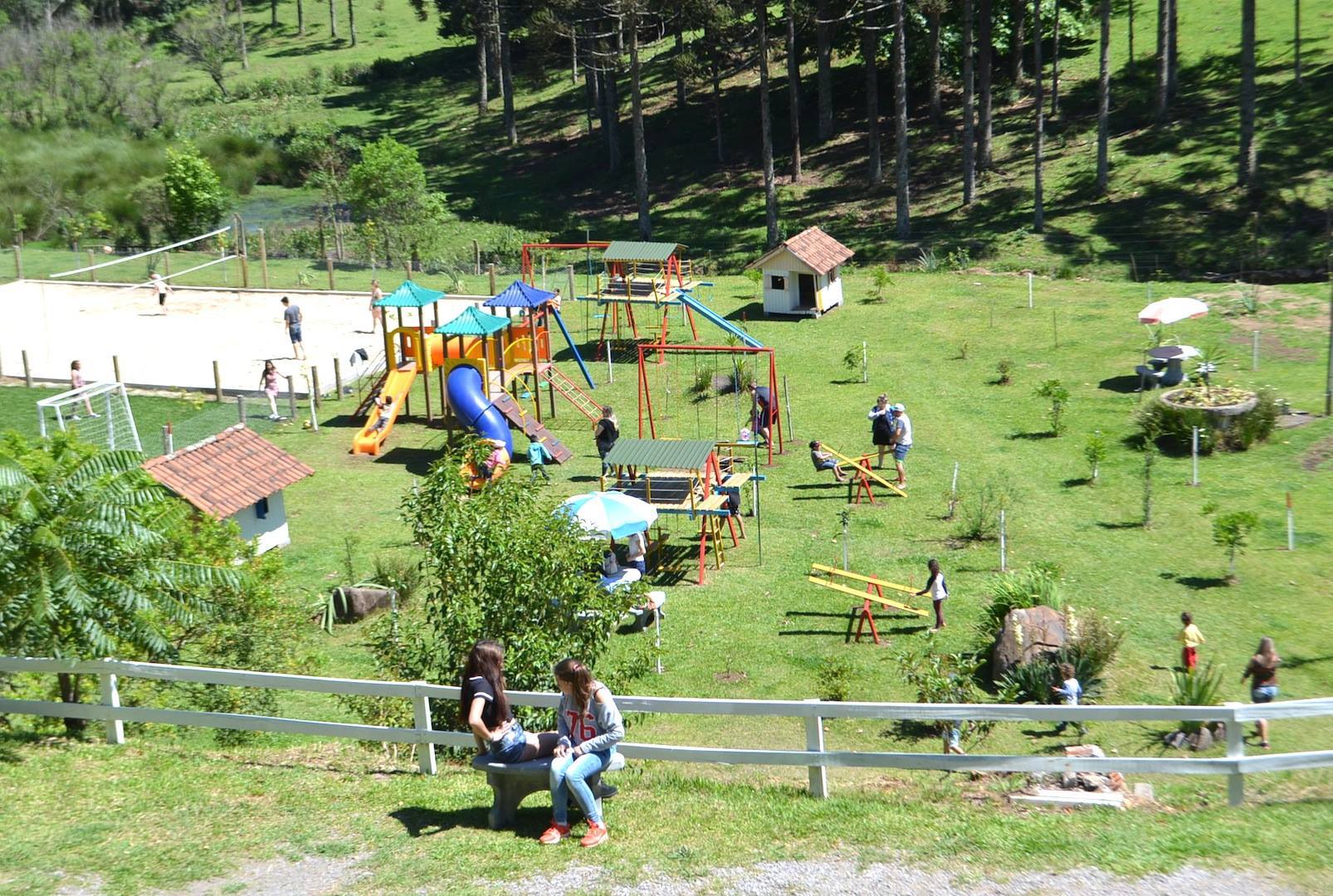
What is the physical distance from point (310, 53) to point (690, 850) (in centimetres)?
9244

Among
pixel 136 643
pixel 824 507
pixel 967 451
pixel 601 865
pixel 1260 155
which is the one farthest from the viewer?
pixel 1260 155

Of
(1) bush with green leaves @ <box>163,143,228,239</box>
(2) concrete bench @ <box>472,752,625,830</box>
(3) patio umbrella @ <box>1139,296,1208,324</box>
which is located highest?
(1) bush with green leaves @ <box>163,143,228,239</box>

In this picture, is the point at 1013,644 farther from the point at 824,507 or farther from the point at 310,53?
the point at 310,53

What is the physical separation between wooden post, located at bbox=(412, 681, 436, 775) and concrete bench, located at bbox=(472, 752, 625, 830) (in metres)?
1.20

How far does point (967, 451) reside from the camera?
90.2ft

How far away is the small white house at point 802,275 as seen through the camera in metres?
37.5

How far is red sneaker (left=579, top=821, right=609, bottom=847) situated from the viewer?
1030cm

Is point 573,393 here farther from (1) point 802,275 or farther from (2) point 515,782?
(2) point 515,782

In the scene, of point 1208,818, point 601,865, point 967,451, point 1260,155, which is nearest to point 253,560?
point 601,865

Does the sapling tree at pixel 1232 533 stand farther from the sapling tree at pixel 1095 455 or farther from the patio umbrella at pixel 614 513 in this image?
the patio umbrella at pixel 614 513

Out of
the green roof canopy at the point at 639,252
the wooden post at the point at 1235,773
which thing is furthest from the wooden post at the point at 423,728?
the green roof canopy at the point at 639,252

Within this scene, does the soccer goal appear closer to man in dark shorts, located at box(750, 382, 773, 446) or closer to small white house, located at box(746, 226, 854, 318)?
man in dark shorts, located at box(750, 382, 773, 446)

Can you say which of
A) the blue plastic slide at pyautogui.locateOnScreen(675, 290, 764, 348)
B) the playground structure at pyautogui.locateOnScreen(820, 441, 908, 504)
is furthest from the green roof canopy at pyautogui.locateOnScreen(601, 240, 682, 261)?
the playground structure at pyautogui.locateOnScreen(820, 441, 908, 504)

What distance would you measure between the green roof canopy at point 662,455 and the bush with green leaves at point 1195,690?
830 cm
